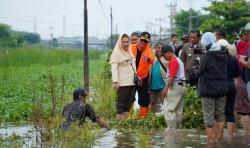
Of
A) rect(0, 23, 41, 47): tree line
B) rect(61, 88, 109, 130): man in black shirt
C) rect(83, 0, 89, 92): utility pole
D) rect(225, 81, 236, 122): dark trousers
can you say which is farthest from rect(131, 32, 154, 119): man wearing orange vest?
rect(0, 23, 41, 47): tree line

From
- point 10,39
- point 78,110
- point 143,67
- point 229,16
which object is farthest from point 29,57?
point 78,110

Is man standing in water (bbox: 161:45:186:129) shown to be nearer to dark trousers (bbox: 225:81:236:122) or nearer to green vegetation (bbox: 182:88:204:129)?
green vegetation (bbox: 182:88:204:129)

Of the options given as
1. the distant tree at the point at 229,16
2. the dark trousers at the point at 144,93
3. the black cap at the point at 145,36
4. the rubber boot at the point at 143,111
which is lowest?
the rubber boot at the point at 143,111

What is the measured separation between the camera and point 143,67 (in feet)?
41.1

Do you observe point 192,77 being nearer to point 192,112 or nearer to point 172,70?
point 172,70

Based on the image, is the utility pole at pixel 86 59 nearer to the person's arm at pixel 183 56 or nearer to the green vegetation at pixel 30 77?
the green vegetation at pixel 30 77

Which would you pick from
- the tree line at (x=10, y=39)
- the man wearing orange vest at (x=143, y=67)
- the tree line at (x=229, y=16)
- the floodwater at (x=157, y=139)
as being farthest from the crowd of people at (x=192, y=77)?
the tree line at (x=10, y=39)

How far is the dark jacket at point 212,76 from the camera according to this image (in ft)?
30.3

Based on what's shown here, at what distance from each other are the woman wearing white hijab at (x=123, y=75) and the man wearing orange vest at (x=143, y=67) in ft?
1.05

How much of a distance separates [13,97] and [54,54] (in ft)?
120

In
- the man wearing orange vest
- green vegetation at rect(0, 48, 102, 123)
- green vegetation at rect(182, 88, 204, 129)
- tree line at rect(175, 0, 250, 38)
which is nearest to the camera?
green vegetation at rect(182, 88, 204, 129)

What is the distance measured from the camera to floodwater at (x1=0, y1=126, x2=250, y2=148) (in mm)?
9468

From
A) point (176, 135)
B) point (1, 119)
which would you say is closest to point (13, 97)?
point (1, 119)

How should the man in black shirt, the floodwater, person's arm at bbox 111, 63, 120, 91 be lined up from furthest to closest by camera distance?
person's arm at bbox 111, 63, 120, 91
the floodwater
the man in black shirt
